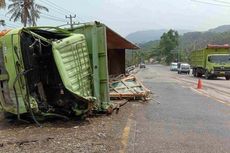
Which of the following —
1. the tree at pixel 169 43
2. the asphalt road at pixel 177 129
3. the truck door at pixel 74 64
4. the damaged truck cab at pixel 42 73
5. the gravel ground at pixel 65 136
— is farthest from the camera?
the tree at pixel 169 43

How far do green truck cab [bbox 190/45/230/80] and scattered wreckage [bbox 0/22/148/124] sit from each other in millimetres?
30753

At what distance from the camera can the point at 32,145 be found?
733 cm

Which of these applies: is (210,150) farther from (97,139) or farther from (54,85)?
(54,85)

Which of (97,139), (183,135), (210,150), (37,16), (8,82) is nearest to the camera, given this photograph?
(210,150)

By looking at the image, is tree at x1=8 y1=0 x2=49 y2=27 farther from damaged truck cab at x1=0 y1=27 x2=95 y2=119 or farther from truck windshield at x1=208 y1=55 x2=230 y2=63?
damaged truck cab at x1=0 y1=27 x2=95 y2=119

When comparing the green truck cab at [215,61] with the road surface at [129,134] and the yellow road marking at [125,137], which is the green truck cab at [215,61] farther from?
the yellow road marking at [125,137]

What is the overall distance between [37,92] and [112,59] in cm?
1050

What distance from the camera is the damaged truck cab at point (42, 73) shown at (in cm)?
903

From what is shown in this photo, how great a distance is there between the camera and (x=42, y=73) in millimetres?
9664

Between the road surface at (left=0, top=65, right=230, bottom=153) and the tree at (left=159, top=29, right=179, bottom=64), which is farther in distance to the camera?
the tree at (left=159, top=29, right=179, bottom=64)

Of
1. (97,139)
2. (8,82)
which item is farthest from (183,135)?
(8,82)

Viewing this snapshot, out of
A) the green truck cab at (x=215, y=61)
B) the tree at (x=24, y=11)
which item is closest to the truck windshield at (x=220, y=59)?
the green truck cab at (x=215, y=61)

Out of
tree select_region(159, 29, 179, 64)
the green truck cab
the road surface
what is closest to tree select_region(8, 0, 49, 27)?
the green truck cab

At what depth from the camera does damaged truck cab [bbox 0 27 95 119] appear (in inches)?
356
